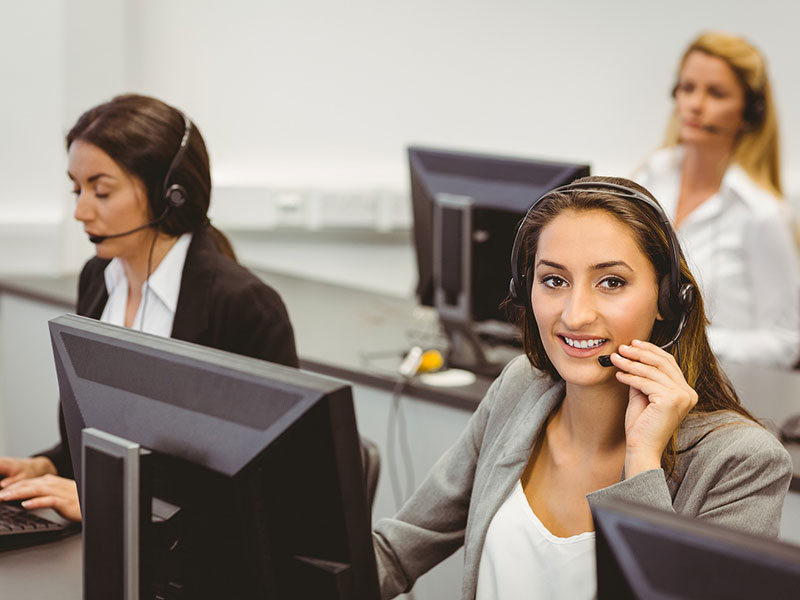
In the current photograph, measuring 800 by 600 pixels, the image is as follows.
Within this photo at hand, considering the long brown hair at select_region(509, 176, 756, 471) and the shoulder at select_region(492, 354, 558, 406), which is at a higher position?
the long brown hair at select_region(509, 176, 756, 471)

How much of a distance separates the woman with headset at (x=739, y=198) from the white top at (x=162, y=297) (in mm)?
1653

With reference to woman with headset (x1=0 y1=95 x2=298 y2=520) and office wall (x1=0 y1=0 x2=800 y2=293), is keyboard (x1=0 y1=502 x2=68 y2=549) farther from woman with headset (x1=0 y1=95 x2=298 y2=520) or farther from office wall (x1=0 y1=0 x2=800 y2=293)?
office wall (x1=0 y1=0 x2=800 y2=293)

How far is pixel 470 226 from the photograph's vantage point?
2.44 metres

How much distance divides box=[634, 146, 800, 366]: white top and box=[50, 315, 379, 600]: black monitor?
2215 mm

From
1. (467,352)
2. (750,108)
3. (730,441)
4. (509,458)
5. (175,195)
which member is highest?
(750,108)

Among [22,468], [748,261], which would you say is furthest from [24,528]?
[748,261]

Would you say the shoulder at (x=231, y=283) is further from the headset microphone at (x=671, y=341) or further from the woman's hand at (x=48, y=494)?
the headset microphone at (x=671, y=341)

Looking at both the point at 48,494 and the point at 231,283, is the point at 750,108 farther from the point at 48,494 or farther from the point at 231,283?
the point at 48,494

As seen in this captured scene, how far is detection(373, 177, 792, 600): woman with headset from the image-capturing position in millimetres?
1245

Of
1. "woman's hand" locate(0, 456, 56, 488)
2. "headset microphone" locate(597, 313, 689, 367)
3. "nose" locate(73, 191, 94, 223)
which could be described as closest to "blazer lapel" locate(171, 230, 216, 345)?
"nose" locate(73, 191, 94, 223)

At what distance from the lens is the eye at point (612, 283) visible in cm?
133

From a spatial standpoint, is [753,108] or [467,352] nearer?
[467,352]

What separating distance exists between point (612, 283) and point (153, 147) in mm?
995

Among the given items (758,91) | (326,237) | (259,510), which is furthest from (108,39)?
(259,510)
